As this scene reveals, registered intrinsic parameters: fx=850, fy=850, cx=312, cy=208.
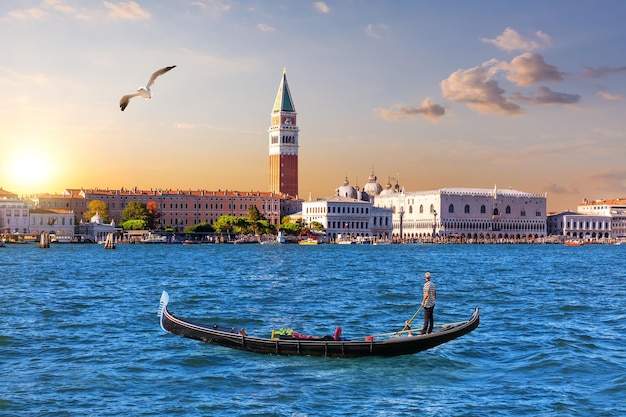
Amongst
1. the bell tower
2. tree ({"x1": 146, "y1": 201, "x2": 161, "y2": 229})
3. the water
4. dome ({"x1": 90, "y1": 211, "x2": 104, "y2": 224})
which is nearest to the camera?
the water

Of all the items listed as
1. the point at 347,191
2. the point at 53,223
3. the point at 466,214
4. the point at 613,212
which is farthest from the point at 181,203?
the point at 613,212

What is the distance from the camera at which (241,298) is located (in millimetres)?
25750

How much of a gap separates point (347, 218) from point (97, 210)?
3248 cm

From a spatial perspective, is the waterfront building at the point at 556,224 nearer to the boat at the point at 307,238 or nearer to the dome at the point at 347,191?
the dome at the point at 347,191

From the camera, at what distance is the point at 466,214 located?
121750 mm

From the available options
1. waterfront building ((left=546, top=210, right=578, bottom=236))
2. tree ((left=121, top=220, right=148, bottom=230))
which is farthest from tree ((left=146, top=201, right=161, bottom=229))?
waterfront building ((left=546, top=210, right=578, bottom=236))

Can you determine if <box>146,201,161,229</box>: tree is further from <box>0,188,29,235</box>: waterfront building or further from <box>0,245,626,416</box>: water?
<box>0,245,626,416</box>: water

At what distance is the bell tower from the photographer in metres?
123

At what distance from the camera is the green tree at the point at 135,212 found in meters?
96.8

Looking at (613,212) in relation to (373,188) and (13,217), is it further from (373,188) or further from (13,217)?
(13,217)

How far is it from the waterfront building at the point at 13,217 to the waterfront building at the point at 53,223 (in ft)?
2.42

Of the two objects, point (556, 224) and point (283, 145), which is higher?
point (283, 145)

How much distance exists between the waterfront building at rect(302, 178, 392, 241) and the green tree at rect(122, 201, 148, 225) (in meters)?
21.5

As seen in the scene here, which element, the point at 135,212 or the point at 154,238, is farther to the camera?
the point at 135,212
